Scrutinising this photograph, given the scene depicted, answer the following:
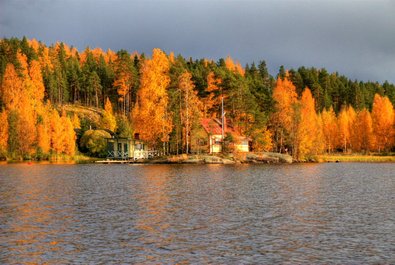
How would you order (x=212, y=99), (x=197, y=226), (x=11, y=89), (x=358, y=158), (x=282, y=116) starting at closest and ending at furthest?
(x=197, y=226) < (x=282, y=116) < (x=212, y=99) < (x=358, y=158) < (x=11, y=89)

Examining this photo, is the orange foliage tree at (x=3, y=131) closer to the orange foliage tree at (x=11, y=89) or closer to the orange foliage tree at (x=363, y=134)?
the orange foliage tree at (x=11, y=89)

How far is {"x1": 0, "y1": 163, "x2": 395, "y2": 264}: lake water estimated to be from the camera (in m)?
15.9

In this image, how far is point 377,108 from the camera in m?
113

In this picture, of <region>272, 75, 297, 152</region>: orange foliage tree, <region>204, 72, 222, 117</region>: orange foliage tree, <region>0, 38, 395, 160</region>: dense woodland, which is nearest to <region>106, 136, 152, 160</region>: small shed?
<region>0, 38, 395, 160</region>: dense woodland

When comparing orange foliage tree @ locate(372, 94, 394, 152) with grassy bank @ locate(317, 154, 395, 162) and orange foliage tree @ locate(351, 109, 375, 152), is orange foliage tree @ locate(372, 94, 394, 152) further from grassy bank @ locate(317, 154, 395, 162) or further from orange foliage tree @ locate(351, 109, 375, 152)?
grassy bank @ locate(317, 154, 395, 162)

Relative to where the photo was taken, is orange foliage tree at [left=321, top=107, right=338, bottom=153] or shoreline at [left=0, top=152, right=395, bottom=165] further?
orange foliage tree at [left=321, top=107, right=338, bottom=153]

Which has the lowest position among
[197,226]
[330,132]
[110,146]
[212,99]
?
[197,226]

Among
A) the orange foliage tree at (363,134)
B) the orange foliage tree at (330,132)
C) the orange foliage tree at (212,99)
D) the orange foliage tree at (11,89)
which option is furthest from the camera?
the orange foliage tree at (330,132)

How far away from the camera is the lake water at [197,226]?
15.9 meters

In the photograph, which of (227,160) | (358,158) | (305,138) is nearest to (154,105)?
(227,160)

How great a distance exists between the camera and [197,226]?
70.0 ft

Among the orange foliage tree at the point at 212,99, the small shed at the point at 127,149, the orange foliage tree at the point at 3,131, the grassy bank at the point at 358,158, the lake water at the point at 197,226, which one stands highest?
the orange foliage tree at the point at 212,99

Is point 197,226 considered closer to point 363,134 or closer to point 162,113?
point 162,113

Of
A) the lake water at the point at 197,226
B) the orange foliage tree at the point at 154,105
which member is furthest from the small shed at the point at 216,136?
the lake water at the point at 197,226
